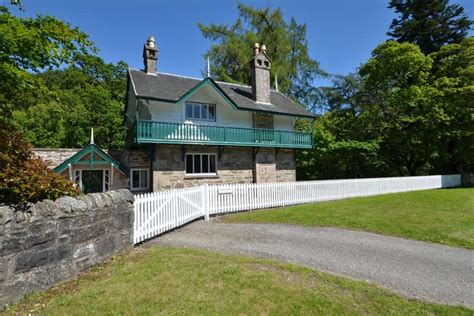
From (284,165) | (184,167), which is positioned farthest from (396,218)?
(184,167)

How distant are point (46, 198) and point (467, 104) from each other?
3162 centimetres

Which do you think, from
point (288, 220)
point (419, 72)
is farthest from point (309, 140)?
point (419, 72)

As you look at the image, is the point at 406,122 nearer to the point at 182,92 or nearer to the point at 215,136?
the point at 215,136

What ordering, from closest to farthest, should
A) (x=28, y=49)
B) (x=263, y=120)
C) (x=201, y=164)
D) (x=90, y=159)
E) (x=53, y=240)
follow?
1. (x=53, y=240)
2. (x=28, y=49)
3. (x=90, y=159)
4. (x=201, y=164)
5. (x=263, y=120)

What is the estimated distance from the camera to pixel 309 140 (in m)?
21.4

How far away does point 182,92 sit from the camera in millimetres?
17953

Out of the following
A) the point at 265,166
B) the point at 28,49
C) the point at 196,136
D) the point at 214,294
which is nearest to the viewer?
Result: the point at 214,294

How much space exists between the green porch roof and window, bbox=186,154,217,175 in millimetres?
3963

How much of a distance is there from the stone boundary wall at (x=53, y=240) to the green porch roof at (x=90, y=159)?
34.1ft

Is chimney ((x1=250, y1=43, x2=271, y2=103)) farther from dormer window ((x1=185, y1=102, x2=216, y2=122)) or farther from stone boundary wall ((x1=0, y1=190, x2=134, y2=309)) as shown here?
stone boundary wall ((x1=0, y1=190, x2=134, y2=309))

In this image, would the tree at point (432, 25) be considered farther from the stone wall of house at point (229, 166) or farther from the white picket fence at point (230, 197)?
the stone wall of house at point (229, 166)

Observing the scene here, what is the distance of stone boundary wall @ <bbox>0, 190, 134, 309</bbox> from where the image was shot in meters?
4.12

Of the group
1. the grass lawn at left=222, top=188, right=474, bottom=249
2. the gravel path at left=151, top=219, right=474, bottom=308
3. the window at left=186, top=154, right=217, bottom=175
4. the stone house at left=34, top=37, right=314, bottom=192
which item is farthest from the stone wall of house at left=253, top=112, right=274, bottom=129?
the gravel path at left=151, top=219, right=474, bottom=308

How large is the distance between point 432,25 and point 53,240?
37675 millimetres
